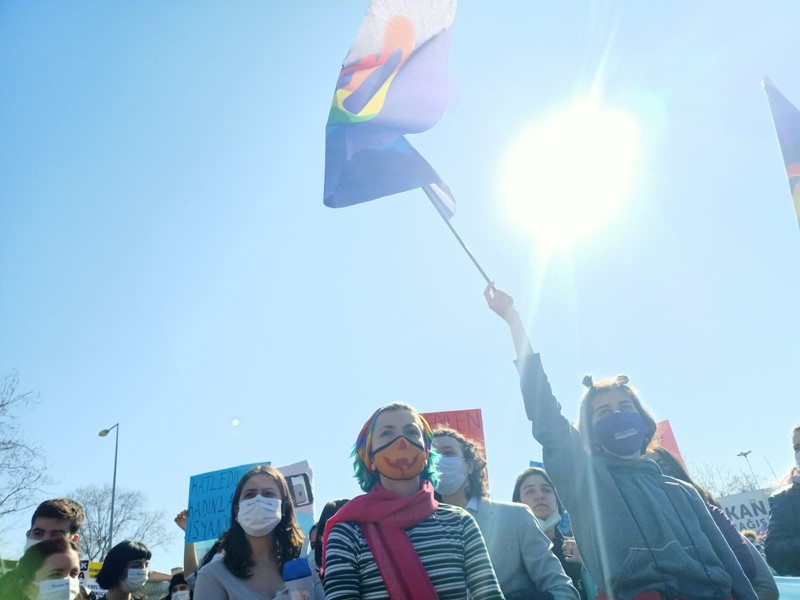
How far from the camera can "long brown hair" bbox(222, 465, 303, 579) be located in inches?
127

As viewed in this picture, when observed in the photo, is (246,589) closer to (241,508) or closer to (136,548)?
(241,508)

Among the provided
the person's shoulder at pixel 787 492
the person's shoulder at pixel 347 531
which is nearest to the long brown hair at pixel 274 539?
the person's shoulder at pixel 347 531

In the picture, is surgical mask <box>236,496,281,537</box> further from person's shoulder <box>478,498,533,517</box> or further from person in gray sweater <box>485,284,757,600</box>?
person in gray sweater <box>485,284,757,600</box>

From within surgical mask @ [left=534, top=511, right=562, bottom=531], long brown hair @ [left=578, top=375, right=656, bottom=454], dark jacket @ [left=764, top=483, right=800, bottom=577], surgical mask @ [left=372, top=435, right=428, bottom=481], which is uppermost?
long brown hair @ [left=578, top=375, right=656, bottom=454]

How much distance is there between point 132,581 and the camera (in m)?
4.58

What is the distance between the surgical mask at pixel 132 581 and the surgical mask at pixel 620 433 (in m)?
3.80

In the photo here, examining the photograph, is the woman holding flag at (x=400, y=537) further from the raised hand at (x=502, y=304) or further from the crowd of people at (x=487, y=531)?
the raised hand at (x=502, y=304)

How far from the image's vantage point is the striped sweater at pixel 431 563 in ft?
7.02

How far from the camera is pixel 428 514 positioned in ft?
7.71

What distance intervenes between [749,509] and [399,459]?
13.2 meters

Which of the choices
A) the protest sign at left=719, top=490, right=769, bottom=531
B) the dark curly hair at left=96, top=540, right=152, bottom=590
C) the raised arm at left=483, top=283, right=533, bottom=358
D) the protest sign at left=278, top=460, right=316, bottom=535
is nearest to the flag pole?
the raised arm at left=483, top=283, right=533, bottom=358

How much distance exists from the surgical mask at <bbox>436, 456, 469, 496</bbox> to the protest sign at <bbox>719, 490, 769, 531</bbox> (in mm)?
11353

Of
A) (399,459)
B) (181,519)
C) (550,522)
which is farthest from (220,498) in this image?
(399,459)

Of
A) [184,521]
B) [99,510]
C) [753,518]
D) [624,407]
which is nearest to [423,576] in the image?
[624,407]
